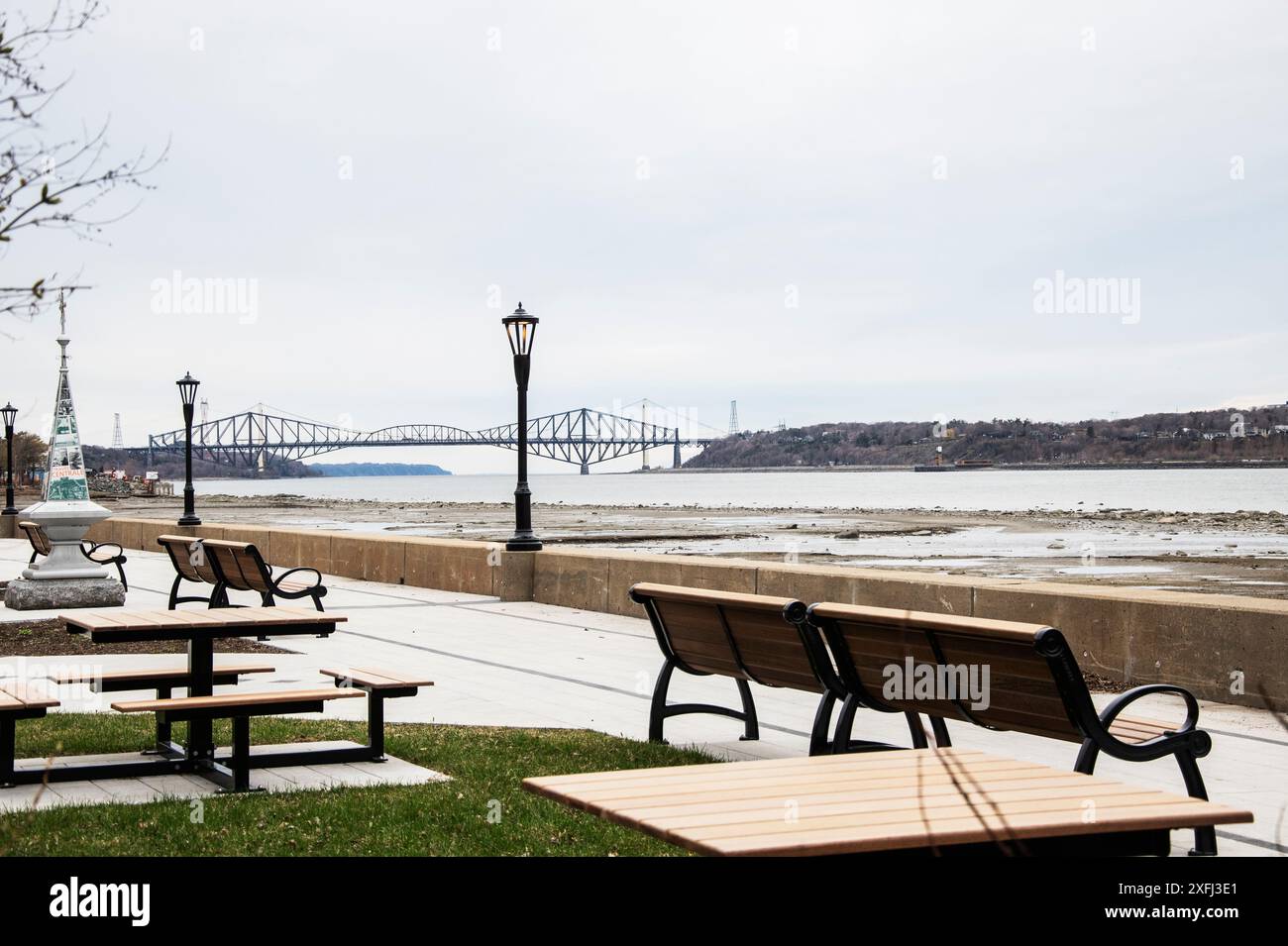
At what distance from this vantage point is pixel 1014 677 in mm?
5617

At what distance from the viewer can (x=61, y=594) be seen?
1523 centimetres

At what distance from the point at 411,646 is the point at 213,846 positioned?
23.4ft

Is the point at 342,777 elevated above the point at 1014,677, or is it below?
below

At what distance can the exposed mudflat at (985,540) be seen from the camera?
92.1ft

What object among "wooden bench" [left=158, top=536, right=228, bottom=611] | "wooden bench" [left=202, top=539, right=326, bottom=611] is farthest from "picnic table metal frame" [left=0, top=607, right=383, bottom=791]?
"wooden bench" [left=158, top=536, right=228, bottom=611]

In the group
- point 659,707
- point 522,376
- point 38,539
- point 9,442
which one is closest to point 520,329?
point 522,376

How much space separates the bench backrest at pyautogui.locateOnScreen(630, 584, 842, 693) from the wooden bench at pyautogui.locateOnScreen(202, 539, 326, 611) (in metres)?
5.29

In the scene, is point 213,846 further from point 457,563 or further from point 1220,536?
point 1220,536

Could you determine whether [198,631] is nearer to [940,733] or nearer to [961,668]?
[940,733]

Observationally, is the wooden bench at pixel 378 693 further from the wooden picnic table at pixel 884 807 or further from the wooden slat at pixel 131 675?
the wooden picnic table at pixel 884 807

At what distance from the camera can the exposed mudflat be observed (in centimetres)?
2806

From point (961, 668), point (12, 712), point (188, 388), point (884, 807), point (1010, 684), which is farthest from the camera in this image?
point (188, 388)

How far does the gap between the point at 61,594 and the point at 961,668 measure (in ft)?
39.0
